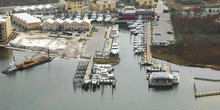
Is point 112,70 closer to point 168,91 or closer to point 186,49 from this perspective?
point 168,91

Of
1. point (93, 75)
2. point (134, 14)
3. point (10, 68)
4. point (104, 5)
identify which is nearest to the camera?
point (93, 75)

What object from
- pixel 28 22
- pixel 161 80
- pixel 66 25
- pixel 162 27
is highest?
pixel 28 22

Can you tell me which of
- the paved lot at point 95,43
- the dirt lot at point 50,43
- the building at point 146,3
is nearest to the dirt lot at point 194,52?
the paved lot at point 95,43

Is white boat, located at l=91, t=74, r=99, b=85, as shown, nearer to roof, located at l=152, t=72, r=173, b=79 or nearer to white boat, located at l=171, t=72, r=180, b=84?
roof, located at l=152, t=72, r=173, b=79

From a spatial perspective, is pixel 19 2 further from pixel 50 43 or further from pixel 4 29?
pixel 50 43

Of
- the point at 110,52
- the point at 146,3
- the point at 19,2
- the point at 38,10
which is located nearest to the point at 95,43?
the point at 110,52

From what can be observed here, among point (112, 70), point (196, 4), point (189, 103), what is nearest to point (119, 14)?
point (196, 4)

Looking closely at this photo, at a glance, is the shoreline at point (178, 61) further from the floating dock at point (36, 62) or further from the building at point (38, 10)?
the building at point (38, 10)

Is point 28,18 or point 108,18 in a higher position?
point 28,18
